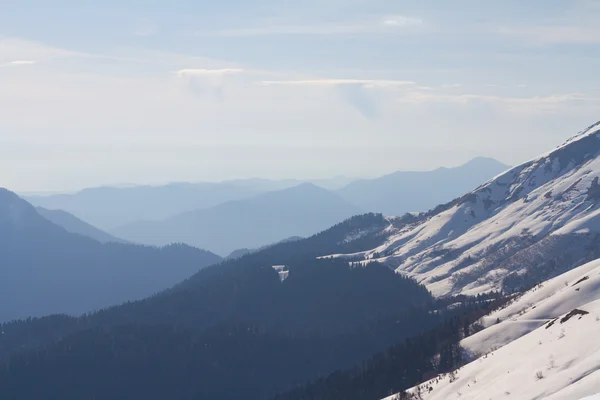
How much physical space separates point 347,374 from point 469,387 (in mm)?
88841

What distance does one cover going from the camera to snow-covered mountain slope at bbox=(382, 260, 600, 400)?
63500 millimetres

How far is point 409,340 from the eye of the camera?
16700 centimetres

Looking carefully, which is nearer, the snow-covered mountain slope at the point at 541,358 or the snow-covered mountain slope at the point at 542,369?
the snow-covered mountain slope at the point at 542,369

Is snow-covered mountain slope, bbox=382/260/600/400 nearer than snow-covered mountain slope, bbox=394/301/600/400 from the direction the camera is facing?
No

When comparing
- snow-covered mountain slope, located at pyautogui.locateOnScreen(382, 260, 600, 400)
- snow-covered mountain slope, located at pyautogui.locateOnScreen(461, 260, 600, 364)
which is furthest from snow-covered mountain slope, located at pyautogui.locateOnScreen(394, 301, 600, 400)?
snow-covered mountain slope, located at pyautogui.locateOnScreen(461, 260, 600, 364)

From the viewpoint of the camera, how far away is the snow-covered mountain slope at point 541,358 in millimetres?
63500

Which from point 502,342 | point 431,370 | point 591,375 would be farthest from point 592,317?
point 431,370

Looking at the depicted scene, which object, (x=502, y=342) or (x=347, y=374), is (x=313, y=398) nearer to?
(x=347, y=374)

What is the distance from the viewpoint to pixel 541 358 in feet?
250

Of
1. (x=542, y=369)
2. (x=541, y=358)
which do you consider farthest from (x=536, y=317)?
(x=542, y=369)

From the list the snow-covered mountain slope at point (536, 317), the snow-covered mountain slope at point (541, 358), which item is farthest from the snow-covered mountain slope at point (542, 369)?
the snow-covered mountain slope at point (536, 317)

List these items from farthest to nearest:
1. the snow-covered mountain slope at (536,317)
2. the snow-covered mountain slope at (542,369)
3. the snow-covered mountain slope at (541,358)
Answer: the snow-covered mountain slope at (536,317) → the snow-covered mountain slope at (541,358) → the snow-covered mountain slope at (542,369)

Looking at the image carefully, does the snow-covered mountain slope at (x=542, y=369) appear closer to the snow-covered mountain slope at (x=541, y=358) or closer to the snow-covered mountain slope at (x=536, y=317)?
the snow-covered mountain slope at (x=541, y=358)

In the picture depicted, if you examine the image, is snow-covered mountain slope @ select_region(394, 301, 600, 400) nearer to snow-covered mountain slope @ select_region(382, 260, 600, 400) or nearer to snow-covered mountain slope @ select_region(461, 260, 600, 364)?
snow-covered mountain slope @ select_region(382, 260, 600, 400)
